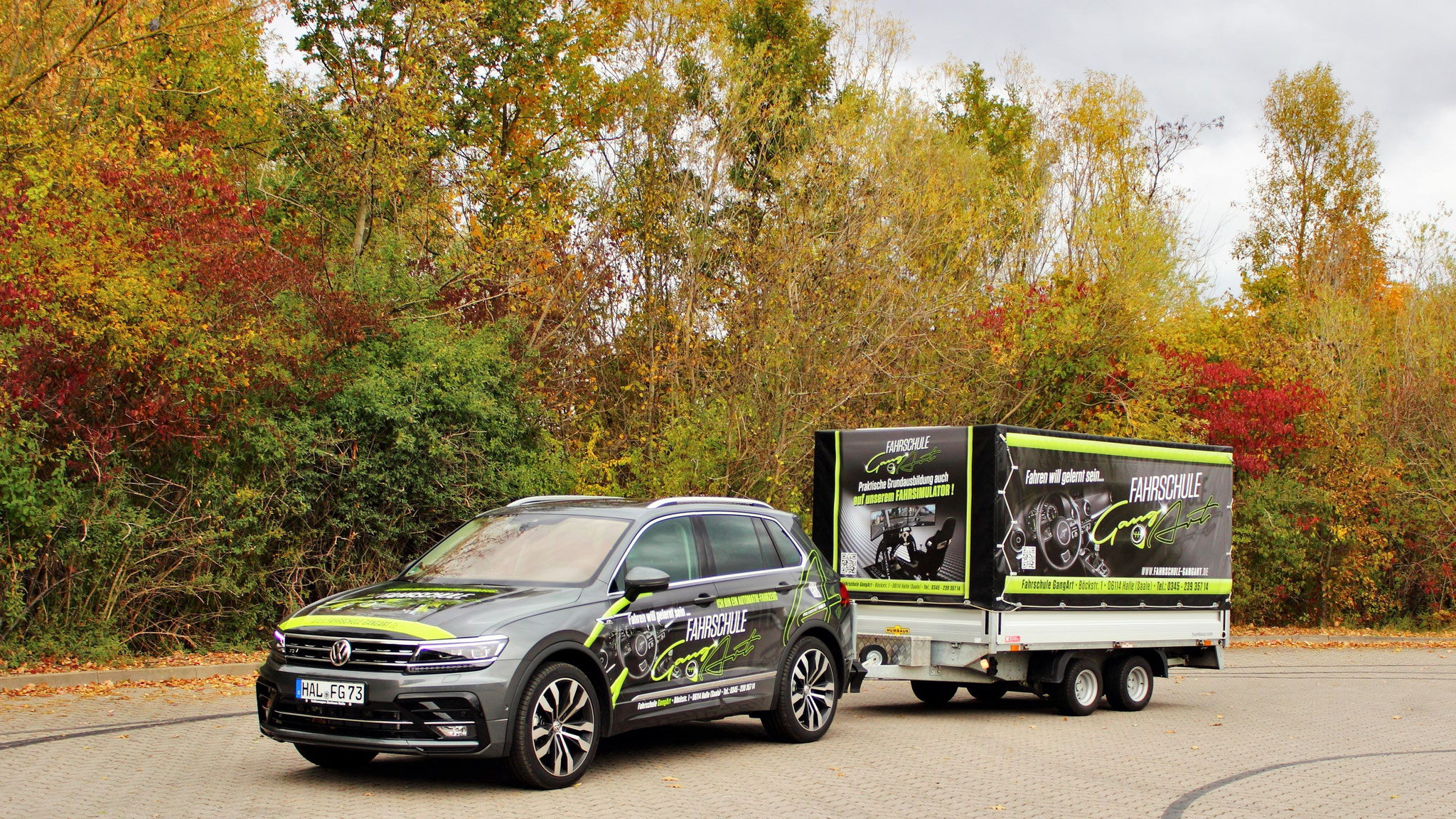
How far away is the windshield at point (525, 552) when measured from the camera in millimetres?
8414

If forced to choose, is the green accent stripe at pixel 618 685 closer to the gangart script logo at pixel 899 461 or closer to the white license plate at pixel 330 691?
the white license plate at pixel 330 691

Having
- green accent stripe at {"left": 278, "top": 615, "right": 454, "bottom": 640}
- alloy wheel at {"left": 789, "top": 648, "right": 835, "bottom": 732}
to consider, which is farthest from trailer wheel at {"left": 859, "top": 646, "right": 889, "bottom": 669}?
green accent stripe at {"left": 278, "top": 615, "right": 454, "bottom": 640}

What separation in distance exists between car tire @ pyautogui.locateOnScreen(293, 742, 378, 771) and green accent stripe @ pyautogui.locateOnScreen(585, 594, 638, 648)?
161 centimetres

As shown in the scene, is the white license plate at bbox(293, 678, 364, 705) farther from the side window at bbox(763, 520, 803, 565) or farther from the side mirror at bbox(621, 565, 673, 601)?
the side window at bbox(763, 520, 803, 565)

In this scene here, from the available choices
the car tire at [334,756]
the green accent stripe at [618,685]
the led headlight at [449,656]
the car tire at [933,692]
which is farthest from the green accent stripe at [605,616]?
the car tire at [933,692]

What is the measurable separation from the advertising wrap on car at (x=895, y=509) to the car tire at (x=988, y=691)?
5.22 feet

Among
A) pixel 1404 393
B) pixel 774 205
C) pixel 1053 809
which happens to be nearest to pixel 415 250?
pixel 774 205

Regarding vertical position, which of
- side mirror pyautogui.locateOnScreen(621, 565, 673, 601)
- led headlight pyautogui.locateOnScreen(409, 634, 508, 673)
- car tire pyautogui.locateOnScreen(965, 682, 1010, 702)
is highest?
side mirror pyautogui.locateOnScreen(621, 565, 673, 601)

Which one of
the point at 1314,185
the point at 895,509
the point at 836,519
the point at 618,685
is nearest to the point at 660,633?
the point at 618,685

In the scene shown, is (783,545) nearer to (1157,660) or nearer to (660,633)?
(660,633)

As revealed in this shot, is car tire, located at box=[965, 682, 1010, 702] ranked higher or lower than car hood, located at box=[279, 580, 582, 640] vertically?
lower

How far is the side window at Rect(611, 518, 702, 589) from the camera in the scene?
28.5 feet

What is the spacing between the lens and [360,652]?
7.40m

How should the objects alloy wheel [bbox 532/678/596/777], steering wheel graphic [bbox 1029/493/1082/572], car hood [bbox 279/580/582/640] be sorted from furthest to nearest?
steering wheel graphic [bbox 1029/493/1082/572]
alloy wheel [bbox 532/678/596/777]
car hood [bbox 279/580/582/640]
